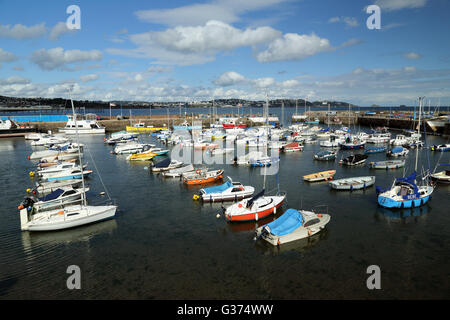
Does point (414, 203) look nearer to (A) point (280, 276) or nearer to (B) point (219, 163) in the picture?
(A) point (280, 276)

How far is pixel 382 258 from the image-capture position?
1806cm

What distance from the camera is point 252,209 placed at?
77.2 ft

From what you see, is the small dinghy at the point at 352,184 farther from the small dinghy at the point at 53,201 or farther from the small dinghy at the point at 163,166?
the small dinghy at the point at 53,201

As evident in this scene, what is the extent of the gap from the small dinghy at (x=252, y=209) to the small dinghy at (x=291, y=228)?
8.31ft

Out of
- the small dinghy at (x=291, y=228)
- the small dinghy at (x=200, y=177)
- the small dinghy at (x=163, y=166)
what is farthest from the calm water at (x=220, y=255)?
the small dinghy at (x=163, y=166)

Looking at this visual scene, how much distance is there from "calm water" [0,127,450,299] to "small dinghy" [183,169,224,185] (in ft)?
16.8

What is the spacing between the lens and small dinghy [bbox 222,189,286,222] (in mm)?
23094

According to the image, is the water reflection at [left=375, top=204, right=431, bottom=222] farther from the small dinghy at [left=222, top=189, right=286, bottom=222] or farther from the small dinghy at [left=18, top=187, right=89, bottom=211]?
the small dinghy at [left=18, top=187, right=89, bottom=211]

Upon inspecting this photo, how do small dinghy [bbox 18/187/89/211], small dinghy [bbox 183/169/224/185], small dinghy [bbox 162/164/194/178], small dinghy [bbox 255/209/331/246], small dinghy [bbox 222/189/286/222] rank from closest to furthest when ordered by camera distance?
small dinghy [bbox 255/209/331/246]
small dinghy [bbox 222/189/286/222]
small dinghy [bbox 18/187/89/211]
small dinghy [bbox 183/169/224/185]
small dinghy [bbox 162/164/194/178]

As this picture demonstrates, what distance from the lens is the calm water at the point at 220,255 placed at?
49.9ft

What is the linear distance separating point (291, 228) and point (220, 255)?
5.56 m

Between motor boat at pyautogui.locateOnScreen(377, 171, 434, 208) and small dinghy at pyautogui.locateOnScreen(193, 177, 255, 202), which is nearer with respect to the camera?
motor boat at pyautogui.locateOnScreen(377, 171, 434, 208)

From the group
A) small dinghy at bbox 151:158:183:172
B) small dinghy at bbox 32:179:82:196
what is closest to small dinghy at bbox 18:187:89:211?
small dinghy at bbox 32:179:82:196

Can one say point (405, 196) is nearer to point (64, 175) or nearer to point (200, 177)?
point (200, 177)
